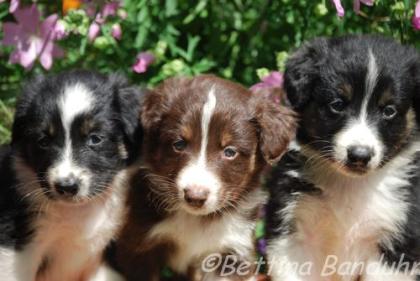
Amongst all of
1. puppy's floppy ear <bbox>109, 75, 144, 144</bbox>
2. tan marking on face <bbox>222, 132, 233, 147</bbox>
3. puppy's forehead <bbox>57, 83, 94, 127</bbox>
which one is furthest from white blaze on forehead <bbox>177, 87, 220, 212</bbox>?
puppy's forehead <bbox>57, 83, 94, 127</bbox>

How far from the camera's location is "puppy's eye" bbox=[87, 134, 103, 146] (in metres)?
5.40

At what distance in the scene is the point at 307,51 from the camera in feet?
18.3

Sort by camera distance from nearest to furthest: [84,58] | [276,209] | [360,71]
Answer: [360,71] → [276,209] → [84,58]

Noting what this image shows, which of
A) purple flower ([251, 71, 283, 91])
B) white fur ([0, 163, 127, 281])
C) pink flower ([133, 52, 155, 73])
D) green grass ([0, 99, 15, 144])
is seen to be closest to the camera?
white fur ([0, 163, 127, 281])

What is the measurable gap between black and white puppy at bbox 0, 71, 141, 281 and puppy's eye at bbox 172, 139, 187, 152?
379mm

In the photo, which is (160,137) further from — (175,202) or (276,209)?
(276,209)

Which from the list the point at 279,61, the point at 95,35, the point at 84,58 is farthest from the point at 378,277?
the point at 84,58

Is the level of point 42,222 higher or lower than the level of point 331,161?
lower

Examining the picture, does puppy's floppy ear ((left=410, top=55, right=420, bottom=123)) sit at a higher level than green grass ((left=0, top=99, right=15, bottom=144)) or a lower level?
higher

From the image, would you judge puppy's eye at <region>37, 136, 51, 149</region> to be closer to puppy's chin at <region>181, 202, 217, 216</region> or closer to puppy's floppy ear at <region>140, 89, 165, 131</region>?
puppy's floppy ear at <region>140, 89, 165, 131</region>

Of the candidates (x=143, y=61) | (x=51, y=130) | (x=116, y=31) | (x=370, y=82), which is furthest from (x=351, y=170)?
(x=116, y=31)

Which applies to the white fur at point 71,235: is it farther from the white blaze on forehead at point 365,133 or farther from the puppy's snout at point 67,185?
the white blaze on forehead at point 365,133

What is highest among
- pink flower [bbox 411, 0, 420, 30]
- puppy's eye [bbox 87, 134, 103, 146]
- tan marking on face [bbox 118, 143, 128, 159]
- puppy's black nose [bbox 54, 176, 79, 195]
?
pink flower [bbox 411, 0, 420, 30]

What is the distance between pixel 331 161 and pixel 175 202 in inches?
40.5
